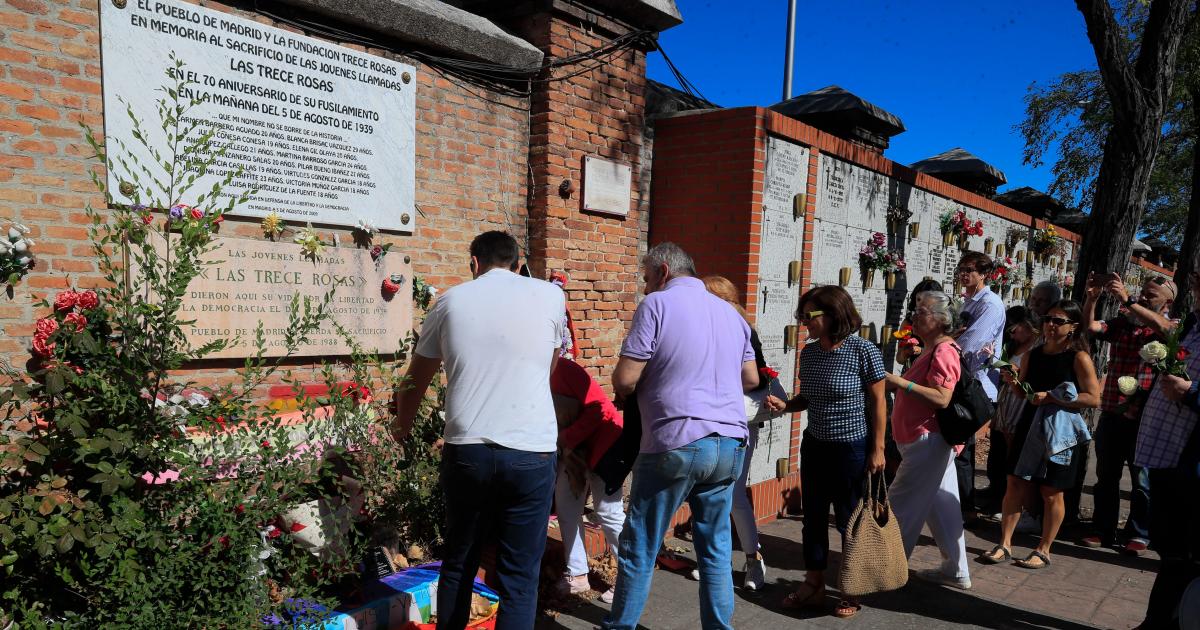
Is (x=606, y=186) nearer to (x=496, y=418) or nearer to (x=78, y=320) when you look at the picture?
(x=496, y=418)

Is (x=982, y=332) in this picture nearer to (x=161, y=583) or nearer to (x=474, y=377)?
(x=474, y=377)

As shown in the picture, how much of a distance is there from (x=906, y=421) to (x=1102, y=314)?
460cm

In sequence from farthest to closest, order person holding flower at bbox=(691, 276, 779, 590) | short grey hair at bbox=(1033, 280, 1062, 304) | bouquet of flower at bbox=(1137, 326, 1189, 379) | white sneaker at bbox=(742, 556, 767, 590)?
1. short grey hair at bbox=(1033, 280, 1062, 304)
2. white sneaker at bbox=(742, 556, 767, 590)
3. person holding flower at bbox=(691, 276, 779, 590)
4. bouquet of flower at bbox=(1137, 326, 1189, 379)

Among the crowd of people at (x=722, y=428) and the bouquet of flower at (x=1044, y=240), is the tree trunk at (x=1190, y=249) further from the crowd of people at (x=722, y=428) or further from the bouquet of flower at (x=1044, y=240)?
the crowd of people at (x=722, y=428)

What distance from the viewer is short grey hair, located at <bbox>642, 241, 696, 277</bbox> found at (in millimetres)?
3326

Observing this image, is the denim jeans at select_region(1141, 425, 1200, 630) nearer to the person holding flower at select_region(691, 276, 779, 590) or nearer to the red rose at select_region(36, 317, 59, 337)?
the person holding flower at select_region(691, 276, 779, 590)

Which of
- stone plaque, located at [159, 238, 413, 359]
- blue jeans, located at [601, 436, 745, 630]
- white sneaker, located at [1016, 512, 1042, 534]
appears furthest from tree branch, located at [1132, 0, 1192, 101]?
stone plaque, located at [159, 238, 413, 359]

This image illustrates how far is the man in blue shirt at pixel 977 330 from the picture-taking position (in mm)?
5453

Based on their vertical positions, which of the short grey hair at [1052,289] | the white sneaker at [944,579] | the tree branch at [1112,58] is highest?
the tree branch at [1112,58]

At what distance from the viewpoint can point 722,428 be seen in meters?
3.12

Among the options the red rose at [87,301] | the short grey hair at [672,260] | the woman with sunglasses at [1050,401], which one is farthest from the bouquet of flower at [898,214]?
the red rose at [87,301]

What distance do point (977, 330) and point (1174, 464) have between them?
2.05 metres

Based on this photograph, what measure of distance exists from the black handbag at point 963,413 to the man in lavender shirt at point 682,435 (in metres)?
1.59

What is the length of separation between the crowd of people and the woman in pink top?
11 mm
